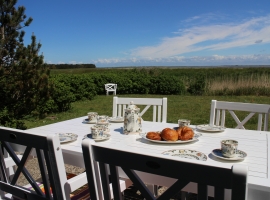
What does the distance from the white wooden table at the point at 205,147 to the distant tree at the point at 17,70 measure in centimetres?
164

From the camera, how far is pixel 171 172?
2.77 feet

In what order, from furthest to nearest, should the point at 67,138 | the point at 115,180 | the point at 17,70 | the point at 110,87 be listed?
the point at 110,87 → the point at 17,70 → the point at 67,138 → the point at 115,180

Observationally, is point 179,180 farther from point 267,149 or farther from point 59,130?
point 59,130

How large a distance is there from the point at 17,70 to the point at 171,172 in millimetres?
3325

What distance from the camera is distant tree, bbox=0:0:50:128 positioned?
3572 millimetres

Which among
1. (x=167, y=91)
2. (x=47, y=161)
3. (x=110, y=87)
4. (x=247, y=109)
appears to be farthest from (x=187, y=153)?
(x=167, y=91)

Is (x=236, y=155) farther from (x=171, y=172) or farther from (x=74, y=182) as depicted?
(x=74, y=182)

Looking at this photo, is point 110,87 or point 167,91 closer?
point 110,87

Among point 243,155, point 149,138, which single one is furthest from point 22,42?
point 243,155

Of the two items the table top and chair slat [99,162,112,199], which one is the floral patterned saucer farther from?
chair slat [99,162,112,199]

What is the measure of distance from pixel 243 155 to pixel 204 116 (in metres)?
4.79

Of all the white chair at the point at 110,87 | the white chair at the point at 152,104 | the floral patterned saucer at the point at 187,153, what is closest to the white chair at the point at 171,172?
the floral patterned saucer at the point at 187,153

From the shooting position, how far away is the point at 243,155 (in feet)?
4.69

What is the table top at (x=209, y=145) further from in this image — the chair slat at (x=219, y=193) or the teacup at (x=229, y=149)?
the chair slat at (x=219, y=193)
